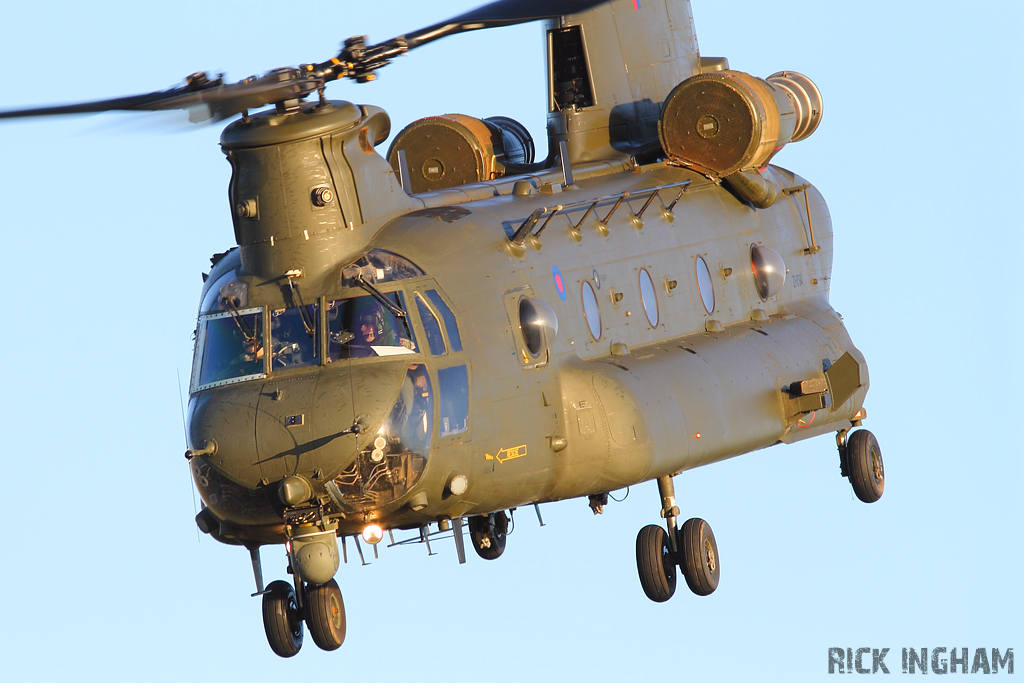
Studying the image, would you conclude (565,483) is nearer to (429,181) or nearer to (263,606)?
(263,606)

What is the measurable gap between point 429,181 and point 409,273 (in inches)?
313

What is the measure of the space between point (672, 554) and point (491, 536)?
3.23 meters

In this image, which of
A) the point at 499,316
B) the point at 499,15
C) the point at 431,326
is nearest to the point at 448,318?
the point at 431,326

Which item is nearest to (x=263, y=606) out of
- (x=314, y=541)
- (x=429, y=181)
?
(x=314, y=541)

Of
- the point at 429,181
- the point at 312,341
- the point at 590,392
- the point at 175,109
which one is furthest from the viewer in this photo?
the point at 429,181

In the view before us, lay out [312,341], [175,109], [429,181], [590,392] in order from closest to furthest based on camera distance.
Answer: [175,109], [312,341], [590,392], [429,181]

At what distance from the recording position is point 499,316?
2588 centimetres

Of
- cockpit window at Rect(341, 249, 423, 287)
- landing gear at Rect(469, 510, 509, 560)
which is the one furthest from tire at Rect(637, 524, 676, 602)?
cockpit window at Rect(341, 249, 423, 287)

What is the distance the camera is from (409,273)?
2520 centimetres

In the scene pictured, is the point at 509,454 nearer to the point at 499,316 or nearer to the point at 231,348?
the point at 499,316

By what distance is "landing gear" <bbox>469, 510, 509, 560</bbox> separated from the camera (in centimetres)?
3094

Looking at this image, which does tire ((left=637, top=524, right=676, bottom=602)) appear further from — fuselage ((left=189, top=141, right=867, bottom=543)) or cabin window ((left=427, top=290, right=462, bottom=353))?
cabin window ((left=427, top=290, right=462, bottom=353))

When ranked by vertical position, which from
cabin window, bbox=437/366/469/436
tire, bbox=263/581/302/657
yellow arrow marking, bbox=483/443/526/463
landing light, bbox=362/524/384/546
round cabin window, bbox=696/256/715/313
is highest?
cabin window, bbox=437/366/469/436

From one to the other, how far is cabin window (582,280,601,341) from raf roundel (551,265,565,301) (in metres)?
0.48
